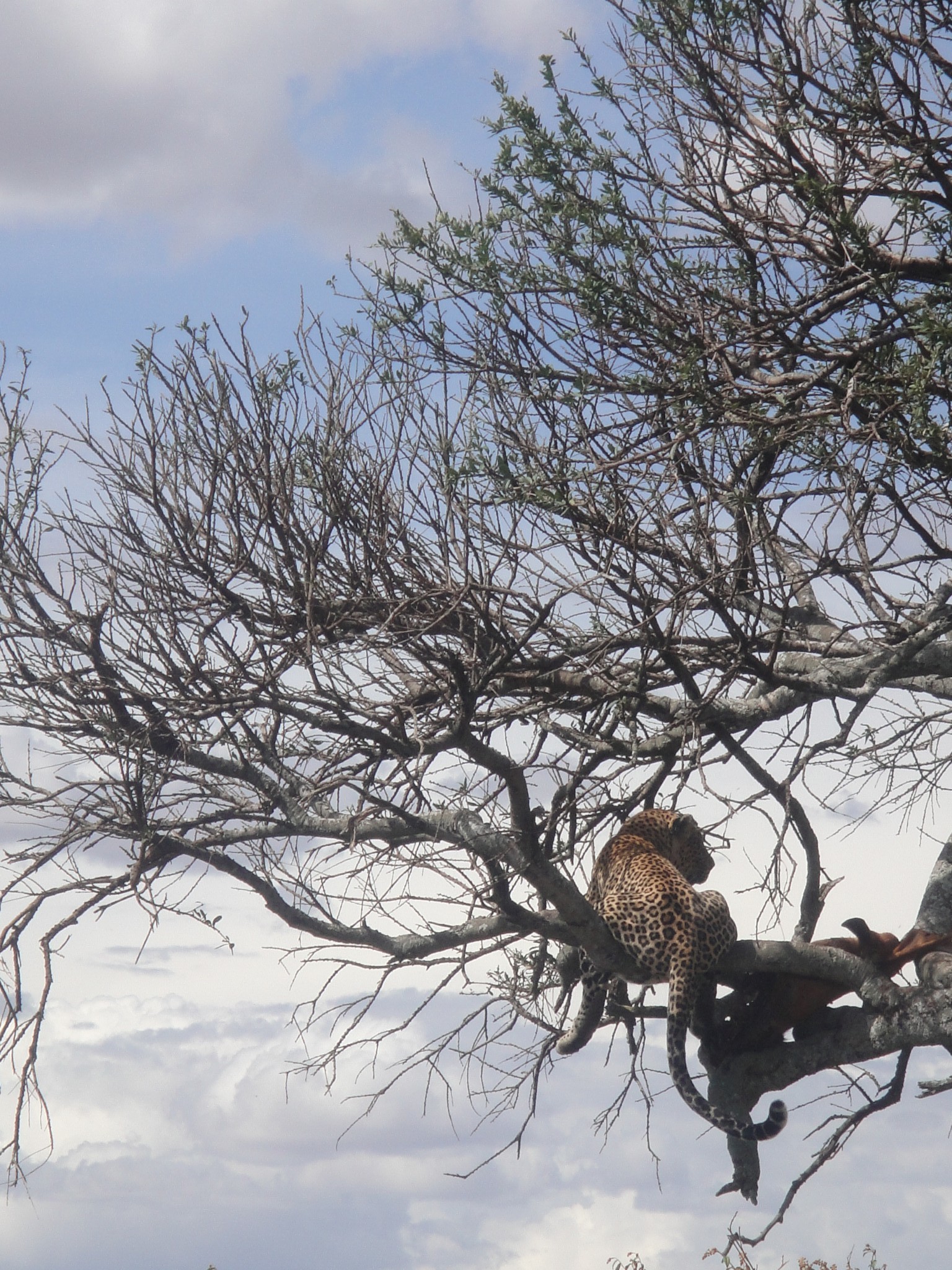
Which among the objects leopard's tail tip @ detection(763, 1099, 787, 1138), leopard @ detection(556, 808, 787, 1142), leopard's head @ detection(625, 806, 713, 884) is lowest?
leopard's tail tip @ detection(763, 1099, 787, 1138)

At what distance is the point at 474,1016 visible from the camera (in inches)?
336

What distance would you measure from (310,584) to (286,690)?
76 centimetres

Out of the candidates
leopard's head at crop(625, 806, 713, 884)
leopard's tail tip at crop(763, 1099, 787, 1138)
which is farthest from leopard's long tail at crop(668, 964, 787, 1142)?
leopard's head at crop(625, 806, 713, 884)

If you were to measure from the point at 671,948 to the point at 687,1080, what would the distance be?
30.1 inches

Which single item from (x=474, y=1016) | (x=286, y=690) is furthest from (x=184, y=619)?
(x=474, y=1016)

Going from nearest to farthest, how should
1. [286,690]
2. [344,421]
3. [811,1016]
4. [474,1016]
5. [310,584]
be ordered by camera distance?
[310,584] < [286,690] < [344,421] < [811,1016] < [474,1016]

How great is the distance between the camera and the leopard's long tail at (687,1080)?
7.26 metres

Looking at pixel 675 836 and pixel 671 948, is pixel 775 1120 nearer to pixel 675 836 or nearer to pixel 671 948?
pixel 671 948

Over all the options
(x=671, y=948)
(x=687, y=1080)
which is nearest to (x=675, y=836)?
(x=671, y=948)

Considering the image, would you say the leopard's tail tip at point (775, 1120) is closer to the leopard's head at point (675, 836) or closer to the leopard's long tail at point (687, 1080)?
the leopard's long tail at point (687, 1080)

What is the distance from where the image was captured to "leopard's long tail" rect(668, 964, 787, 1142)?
726 cm

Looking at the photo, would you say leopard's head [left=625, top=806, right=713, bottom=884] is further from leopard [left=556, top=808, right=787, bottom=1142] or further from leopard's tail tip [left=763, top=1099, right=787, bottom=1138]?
leopard's tail tip [left=763, top=1099, right=787, bottom=1138]

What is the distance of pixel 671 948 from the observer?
7.38 m

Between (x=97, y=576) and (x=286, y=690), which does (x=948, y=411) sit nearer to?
(x=286, y=690)
